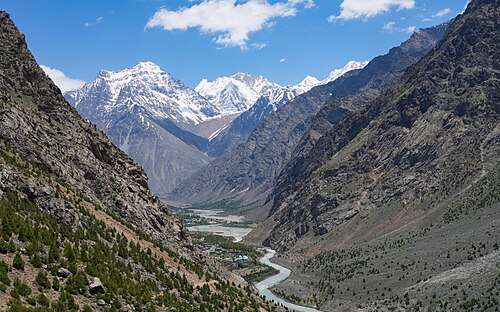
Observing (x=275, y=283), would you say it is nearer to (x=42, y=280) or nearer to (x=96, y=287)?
(x=96, y=287)

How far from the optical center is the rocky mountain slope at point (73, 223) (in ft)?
109

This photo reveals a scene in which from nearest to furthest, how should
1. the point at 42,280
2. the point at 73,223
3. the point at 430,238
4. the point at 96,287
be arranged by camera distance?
1. the point at 42,280
2. the point at 96,287
3. the point at 73,223
4. the point at 430,238

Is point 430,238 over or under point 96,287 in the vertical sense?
under

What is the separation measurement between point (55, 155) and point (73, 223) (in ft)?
55.7

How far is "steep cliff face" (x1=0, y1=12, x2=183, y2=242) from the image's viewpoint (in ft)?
159

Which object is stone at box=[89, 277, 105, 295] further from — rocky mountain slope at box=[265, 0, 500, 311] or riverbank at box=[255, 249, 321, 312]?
riverbank at box=[255, 249, 321, 312]

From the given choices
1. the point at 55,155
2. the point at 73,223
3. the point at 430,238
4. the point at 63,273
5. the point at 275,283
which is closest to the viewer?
the point at 63,273

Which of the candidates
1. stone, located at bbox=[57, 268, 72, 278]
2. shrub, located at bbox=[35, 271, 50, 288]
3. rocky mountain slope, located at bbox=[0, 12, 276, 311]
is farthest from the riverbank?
shrub, located at bbox=[35, 271, 50, 288]

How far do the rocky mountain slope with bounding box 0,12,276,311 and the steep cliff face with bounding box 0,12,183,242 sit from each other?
0.50ft

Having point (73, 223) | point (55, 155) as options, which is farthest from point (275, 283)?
point (73, 223)

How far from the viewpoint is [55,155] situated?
60.8 m

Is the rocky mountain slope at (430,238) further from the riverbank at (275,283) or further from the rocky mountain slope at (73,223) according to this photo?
the rocky mountain slope at (73,223)

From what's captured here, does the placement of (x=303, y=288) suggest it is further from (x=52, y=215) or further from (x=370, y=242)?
(x=52, y=215)

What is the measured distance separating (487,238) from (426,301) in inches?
1117
